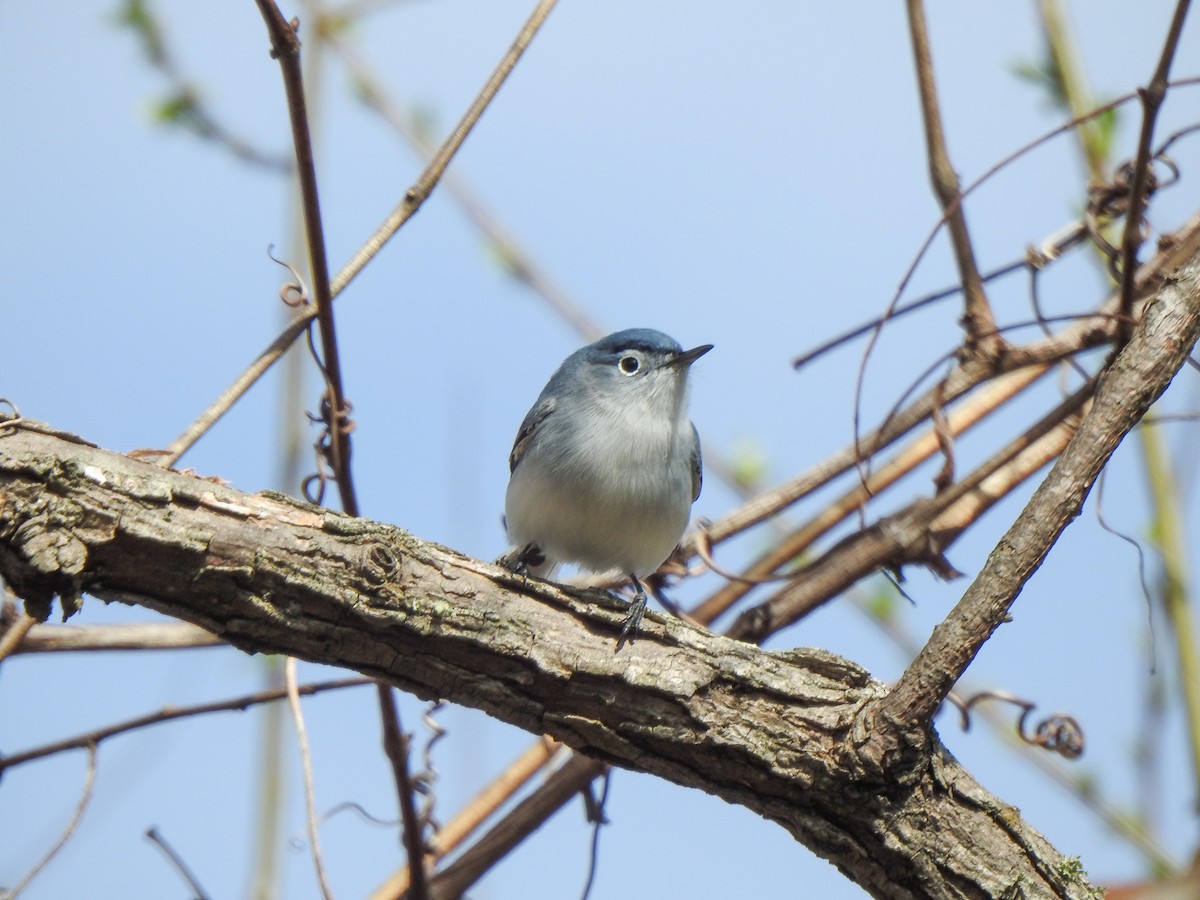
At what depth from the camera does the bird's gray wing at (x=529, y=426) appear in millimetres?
3800

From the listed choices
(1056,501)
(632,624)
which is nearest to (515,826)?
(632,624)

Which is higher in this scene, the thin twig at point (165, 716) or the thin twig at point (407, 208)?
the thin twig at point (407, 208)

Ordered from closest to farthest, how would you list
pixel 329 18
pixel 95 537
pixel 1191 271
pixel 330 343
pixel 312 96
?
pixel 95 537, pixel 1191 271, pixel 330 343, pixel 312 96, pixel 329 18

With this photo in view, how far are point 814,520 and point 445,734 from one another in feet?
4.09

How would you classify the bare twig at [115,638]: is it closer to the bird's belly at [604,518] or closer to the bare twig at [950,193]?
the bird's belly at [604,518]

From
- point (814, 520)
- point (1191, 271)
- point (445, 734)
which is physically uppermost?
point (814, 520)

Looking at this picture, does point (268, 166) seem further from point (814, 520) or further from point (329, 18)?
point (814, 520)

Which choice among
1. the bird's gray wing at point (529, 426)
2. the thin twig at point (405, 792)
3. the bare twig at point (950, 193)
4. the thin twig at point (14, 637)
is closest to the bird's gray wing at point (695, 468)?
the bird's gray wing at point (529, 426)

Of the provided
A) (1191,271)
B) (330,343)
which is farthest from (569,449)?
(1191,271)

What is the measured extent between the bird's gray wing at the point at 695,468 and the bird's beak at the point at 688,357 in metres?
0.23

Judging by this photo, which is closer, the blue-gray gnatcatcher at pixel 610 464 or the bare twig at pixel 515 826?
the bare twig at pixel 515 826

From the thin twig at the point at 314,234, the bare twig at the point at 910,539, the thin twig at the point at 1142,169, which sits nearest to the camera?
the thin twig at the point at 314,234

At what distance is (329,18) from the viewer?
3.63 m

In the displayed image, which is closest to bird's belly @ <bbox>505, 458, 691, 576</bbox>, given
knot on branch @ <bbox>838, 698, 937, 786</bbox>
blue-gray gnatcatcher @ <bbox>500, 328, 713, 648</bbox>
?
blue-gray gnatcatcher @ <bbox>500, 328, 713, 648</bbox>
